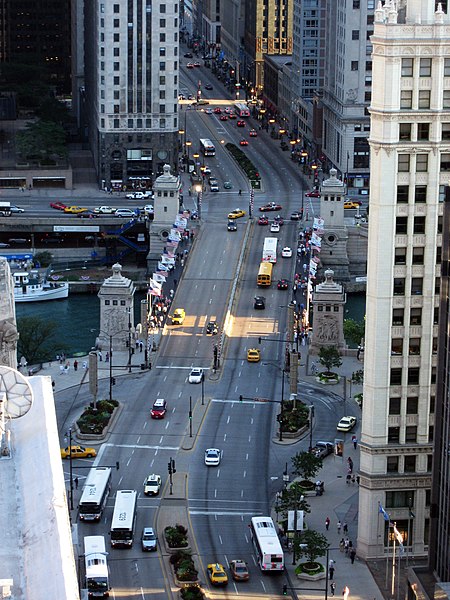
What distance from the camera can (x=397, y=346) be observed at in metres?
169

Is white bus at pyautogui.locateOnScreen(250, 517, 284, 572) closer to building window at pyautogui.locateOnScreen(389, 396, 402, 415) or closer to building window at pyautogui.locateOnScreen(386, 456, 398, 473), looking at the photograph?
building window at pyautogui.locateOnScreen(386, 456, 398, 473)

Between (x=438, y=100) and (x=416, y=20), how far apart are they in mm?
6591

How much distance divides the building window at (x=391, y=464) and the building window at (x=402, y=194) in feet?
69.4

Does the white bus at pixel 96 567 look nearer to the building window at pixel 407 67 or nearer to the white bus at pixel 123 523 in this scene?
the white bus at pixel 123 523

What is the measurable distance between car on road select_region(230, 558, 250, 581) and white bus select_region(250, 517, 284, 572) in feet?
5.20

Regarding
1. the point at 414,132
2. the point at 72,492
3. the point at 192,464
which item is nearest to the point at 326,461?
the point at 192,464

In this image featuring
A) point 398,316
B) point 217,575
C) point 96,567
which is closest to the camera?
point 96,567

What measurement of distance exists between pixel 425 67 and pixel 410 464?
32537 millimetres

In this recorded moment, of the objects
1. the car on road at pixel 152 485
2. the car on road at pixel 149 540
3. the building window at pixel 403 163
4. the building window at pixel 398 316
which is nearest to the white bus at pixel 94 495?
the car on road at pixel 152 485

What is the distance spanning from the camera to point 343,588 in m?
164

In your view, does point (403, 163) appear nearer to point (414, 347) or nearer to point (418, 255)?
point (418, 255)

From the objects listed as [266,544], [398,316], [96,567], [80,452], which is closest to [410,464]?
[398,316]

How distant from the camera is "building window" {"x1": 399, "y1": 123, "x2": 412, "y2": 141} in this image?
16512cm

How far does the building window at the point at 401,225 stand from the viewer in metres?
167
